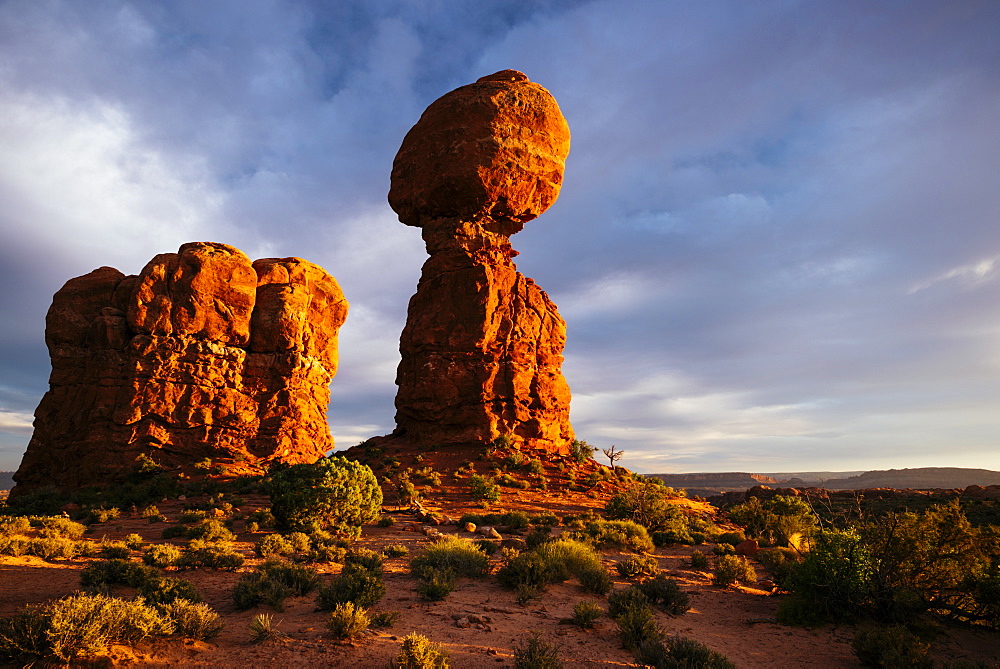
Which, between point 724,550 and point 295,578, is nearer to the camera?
point 295,578

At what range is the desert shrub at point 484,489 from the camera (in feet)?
69.9

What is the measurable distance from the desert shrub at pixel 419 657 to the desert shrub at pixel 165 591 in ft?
14.0

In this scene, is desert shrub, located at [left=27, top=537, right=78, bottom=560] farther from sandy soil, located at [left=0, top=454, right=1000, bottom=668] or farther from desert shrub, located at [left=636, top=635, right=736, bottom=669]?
desert shrub, located at [left=636, top=635, right=736, bottom=669]

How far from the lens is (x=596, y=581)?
36.8 ft

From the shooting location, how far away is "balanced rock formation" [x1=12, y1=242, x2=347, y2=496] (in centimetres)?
2730

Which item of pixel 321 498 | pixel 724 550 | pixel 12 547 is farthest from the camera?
pixel 321 498

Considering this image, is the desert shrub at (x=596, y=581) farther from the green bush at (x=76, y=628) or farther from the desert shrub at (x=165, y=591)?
the green bush at (x=76, y=628)

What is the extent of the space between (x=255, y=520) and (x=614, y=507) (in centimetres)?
1387

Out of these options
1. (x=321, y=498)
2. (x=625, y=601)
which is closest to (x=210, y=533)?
(x=321, y=498)

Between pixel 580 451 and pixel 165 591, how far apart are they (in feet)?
76.6

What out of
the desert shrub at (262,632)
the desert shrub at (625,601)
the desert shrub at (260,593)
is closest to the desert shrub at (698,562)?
the desert shrub at (625,601)

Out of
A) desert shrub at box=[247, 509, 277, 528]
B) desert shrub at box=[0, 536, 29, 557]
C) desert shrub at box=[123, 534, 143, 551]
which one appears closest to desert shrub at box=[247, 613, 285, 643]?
desert shrub at box=[123, 534, 143, 551]

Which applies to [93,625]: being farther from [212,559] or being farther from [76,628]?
[212,559]

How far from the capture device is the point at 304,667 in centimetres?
685
